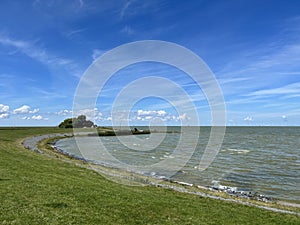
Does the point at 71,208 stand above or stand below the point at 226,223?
above

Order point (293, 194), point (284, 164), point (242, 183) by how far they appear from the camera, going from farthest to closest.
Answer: point (284, 164) → point (242, 183) → point (293, 194)

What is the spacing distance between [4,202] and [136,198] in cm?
684

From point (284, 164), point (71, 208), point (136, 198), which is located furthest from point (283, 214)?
point (284, 164)

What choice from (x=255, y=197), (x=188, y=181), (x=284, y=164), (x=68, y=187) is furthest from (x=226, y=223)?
(x=284, y=164)

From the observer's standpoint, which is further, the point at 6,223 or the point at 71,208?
the point at 71,208

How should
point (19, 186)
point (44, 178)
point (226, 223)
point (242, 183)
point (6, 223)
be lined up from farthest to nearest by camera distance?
point (242, 183)
point (44, 178)
point (19, 186)
point (226, 223)
point (6, 223)

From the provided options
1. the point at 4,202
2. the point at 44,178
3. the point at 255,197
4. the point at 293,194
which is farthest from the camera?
the point at 293,194

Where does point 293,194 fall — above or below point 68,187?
below

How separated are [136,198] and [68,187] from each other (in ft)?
13.1

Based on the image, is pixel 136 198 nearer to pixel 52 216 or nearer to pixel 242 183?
pixel 52 216

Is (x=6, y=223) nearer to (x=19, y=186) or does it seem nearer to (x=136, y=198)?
(x=19, y=186)

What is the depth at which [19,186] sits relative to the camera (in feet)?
51.4

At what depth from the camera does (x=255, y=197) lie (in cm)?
2405

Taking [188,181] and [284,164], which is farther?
[284,164]
